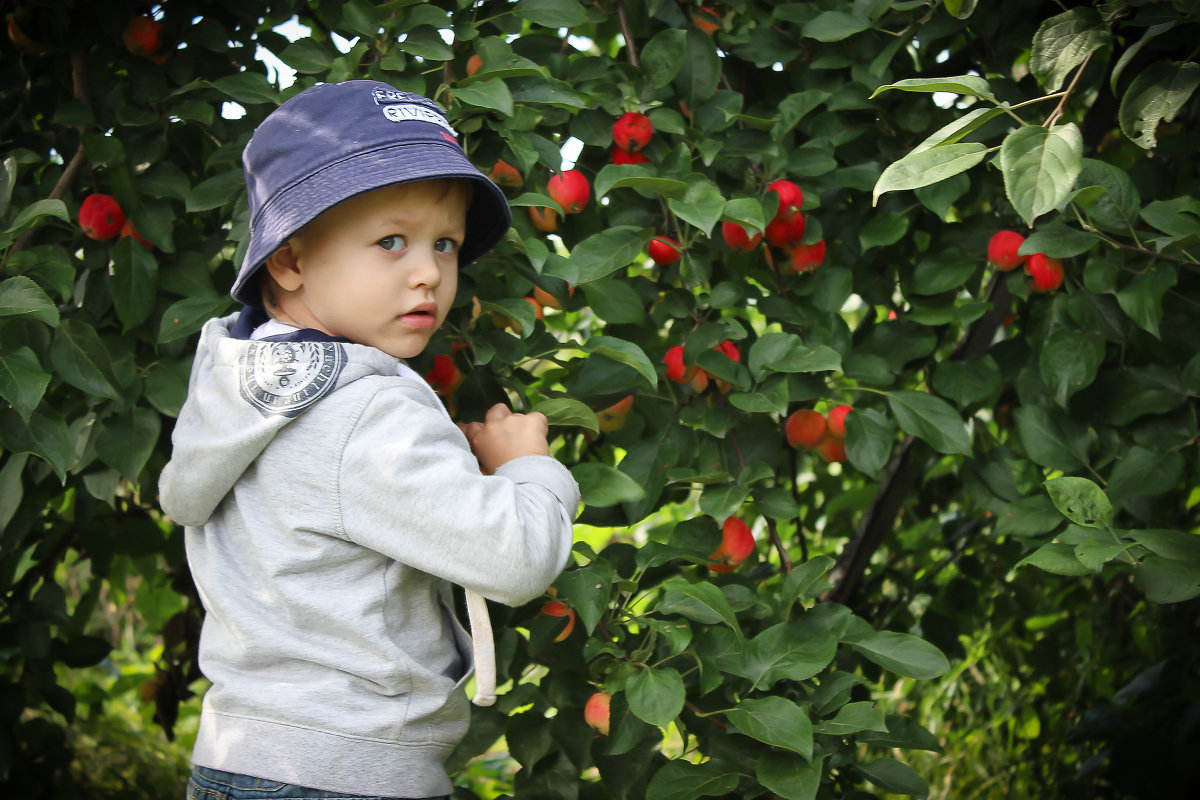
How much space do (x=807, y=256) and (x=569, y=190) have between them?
36 centimetres

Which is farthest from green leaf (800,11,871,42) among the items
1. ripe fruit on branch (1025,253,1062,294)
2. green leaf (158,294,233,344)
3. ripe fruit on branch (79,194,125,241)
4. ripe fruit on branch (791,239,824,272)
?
ripe fruit on branch (79,194,125,241)

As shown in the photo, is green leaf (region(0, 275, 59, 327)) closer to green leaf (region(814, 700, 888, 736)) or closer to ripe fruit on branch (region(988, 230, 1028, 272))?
green leaf (region(814, 700, 888, 736))

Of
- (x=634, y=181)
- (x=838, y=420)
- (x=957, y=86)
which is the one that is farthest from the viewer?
(x=838, y=420)

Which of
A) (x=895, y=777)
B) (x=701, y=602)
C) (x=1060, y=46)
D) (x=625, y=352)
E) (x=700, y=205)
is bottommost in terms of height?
(x=895, y=777)

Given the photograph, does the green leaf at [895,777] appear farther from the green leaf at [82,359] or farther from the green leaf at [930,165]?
the green leaf at [82,359]

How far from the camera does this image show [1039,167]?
92 centimetres

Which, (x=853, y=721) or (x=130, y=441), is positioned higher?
(x=130, y=441)

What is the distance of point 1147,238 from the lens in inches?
51.1

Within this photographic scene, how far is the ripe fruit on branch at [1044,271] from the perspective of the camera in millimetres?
1426

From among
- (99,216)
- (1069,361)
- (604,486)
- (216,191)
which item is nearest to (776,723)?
(604,486)

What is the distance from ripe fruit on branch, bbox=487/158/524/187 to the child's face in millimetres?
261

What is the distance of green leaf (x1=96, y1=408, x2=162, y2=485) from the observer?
1.33m

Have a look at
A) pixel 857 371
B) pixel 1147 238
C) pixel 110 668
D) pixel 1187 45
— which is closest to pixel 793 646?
pixel 857 371

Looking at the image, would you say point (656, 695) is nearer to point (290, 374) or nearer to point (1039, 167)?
point (290, 374)
